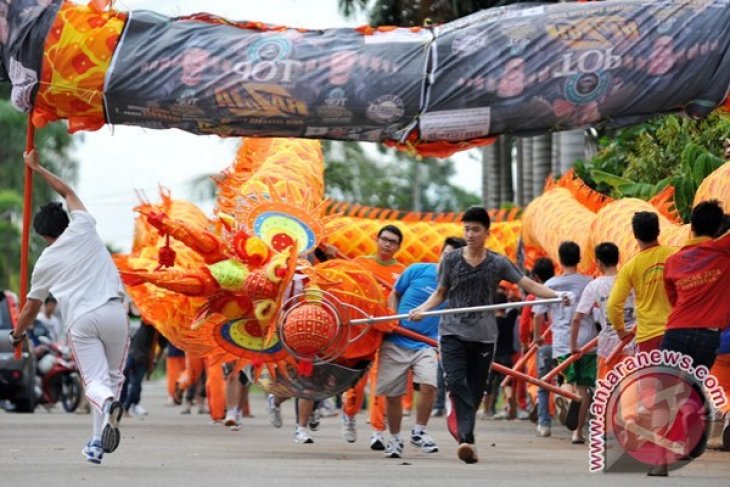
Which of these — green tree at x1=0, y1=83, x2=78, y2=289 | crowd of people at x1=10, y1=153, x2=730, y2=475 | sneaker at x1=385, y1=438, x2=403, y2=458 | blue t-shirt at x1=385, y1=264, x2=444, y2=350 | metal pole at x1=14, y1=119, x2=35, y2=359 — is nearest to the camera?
crowd of people at x1=10, y1=153, x2=730, y2=475

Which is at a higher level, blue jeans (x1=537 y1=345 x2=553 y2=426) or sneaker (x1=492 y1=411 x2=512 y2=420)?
blue jeans (x1=537 y1=345 x2=553 y2=426)

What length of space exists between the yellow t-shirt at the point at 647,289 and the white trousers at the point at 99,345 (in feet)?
11.3

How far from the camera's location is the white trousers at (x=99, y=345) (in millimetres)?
13188

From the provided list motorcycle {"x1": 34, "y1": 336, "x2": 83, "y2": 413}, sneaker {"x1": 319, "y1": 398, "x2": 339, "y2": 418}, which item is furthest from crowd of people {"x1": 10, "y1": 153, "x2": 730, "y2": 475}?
motorcycle {"x1": 34, "y1": 336, "x2": 83, "y2": 413}

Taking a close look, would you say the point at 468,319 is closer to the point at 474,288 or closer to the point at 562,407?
the point at 474,288

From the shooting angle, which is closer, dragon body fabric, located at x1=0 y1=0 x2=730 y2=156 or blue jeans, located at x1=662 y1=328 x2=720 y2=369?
blue jeans, located at x1=662 y1=328 x2=720 y2=369

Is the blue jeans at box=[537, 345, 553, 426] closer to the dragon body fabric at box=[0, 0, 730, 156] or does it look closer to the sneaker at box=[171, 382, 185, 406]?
the dragon body fabric at box=[0, 0, 730, 156]

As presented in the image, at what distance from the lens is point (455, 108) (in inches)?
508

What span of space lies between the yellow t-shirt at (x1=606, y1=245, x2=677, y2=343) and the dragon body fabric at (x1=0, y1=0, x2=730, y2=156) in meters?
1.00

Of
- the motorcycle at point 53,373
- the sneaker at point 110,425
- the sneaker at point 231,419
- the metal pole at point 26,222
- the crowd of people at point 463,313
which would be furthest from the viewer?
the motorcycle at point 53,373

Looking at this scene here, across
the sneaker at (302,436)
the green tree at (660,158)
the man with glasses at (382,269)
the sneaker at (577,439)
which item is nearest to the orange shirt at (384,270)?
the man with glasses at (382,269)

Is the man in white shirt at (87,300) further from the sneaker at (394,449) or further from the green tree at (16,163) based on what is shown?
the green tree at (16,163)

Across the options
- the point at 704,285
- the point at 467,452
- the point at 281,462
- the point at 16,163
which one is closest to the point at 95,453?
the point at 281,462

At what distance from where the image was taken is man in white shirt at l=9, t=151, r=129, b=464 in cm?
1321
